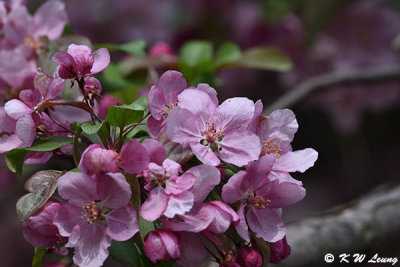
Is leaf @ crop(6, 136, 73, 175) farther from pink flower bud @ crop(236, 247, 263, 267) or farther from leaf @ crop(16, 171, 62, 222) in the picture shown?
pink flower bud @ crop(236, 247, 263, 267)

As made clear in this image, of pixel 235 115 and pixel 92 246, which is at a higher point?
pixel 235 115

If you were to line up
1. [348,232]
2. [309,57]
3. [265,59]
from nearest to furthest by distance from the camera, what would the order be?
[348,232], [265,59], [309,57]

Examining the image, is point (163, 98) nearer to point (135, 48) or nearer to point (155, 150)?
point (155, 150)

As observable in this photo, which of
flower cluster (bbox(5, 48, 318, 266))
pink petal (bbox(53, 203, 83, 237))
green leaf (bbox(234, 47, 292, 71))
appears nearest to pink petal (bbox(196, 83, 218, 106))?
flower cluster (bbox(5, 48, 318, 266))

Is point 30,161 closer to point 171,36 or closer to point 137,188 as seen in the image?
point 137,188

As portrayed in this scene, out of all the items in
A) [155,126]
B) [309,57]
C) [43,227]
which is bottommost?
[309,57]

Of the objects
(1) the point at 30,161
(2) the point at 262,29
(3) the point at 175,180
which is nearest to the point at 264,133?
(3) the point at 175,180

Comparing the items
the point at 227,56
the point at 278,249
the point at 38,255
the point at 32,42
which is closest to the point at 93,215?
the point at 38,255
